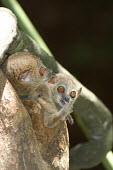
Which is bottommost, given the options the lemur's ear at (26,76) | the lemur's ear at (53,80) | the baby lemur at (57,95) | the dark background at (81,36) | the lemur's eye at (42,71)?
the dark background at (81,36)

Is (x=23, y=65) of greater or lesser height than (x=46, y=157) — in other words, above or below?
above

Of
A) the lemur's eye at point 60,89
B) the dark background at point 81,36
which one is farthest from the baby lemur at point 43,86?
the dark background at point 81,36

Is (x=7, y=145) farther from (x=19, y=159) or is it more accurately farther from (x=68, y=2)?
(x=68, y=2)

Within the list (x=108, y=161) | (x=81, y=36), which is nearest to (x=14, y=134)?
(x=108, y=161)

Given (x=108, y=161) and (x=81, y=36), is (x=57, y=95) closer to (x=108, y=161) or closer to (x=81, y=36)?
(x=108, y=161)

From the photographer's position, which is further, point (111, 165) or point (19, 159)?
point (111, 165)

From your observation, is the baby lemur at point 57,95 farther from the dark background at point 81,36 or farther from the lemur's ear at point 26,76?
the dark background at point 81,36

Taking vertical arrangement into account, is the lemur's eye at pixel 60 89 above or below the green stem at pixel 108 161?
above

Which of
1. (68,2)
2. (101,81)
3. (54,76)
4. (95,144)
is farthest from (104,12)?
(54,76)
